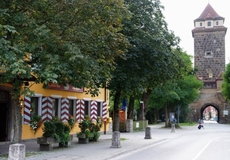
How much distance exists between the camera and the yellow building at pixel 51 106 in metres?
19.3

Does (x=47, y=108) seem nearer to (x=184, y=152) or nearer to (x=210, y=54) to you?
(x=184, y=152)

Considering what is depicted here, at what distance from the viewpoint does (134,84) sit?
63.9 feet

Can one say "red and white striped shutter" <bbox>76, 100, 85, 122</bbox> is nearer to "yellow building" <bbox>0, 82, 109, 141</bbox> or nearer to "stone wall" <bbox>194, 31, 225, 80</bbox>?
"yellow building" <bbox>0, 82, 109, 141</bbox>

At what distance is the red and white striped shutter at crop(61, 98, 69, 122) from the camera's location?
23850 millimetres

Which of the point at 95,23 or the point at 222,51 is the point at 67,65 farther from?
the point at 222,51

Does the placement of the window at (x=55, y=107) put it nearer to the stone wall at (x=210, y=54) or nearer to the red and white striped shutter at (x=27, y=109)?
the red and white striped shutter at (x=27, y=109)

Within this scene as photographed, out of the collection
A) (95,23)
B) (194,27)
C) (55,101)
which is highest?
(194,27)

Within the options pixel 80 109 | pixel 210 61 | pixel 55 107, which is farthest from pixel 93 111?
pixel 210 61

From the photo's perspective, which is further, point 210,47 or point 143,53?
point 210,47

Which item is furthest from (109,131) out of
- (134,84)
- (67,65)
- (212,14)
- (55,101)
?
(212,14)

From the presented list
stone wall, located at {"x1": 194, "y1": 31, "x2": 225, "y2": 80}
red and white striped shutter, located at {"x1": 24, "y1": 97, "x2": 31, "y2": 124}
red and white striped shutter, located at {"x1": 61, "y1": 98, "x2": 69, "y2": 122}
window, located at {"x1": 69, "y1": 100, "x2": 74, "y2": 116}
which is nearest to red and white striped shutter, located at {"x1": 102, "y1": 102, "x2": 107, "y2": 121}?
window, located at {"x1": 69, "y1": 100, "x2": 74, "y2": 116}

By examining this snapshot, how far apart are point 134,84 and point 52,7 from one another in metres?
8.17

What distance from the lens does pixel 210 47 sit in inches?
2830

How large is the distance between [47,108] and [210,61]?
55.9 m
